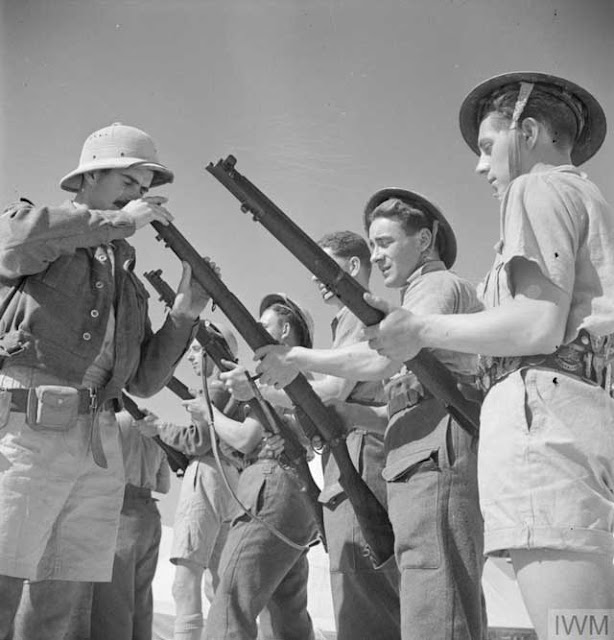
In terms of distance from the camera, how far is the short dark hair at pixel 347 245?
18.7ft

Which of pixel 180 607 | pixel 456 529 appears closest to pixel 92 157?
pixel 456 529

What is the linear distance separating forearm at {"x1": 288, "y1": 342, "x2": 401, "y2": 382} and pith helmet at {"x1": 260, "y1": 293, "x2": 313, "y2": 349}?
87.7 inches

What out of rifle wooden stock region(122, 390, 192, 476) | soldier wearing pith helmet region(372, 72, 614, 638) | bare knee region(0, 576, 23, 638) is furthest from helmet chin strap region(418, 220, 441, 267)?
rifle wooden stock region(122, 390, 192, 476)

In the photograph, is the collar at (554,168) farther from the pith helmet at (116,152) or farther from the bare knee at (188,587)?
the bare knee at (188,587)

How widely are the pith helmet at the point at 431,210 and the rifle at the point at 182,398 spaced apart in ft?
8.43

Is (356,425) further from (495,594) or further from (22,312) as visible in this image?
(495,594)

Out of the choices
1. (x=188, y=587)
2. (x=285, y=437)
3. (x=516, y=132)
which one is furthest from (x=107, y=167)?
(x=188, y=587)

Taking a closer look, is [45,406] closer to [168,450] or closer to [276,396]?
[276,396]

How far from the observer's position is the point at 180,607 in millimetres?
7078

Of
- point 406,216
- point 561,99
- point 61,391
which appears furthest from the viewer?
point 406,216

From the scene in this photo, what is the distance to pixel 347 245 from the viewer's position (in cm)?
573

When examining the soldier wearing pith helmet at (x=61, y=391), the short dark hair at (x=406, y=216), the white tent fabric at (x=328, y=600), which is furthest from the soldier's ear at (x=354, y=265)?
the white tent fabric at (x=328, y=600)

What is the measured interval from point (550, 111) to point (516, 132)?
0.17m

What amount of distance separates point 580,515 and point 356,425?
252 cm
